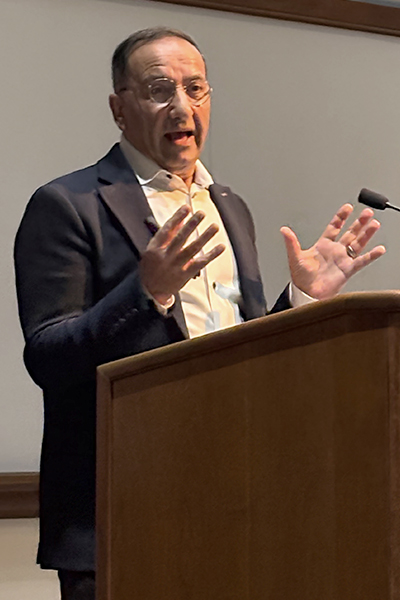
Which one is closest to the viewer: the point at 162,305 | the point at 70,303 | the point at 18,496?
the point at 162,305

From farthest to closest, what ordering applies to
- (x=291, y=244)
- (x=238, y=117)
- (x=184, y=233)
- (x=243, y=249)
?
(x=238, y=117) < (x=243, y=249) < (x=291, y=244) < (x=184, y=233)

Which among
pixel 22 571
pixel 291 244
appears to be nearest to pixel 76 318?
pixel 291 244

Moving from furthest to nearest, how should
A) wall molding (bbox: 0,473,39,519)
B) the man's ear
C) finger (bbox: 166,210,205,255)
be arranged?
1. wall molding (bbox: 0,473,39,519)
2. the man's ear
3. finger (bbox: 166,210,205,255)

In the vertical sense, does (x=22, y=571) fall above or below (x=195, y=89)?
below

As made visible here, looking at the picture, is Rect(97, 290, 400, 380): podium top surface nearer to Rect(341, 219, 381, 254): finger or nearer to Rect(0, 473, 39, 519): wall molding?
Rect(341, 219, 381, 254): finger

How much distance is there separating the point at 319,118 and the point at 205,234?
1.99 meters

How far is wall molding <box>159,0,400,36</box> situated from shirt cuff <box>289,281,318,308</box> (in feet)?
5.42

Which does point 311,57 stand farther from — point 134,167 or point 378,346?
point 378,346

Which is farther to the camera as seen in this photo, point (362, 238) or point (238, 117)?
point (238, 117)

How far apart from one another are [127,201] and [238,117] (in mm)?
1502

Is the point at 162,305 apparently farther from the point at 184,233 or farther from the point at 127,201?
the point at 127,201

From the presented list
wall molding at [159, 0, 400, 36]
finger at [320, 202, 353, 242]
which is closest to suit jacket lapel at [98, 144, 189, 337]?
finger at [320, 202, 353, 242]

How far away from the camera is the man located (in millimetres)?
1337

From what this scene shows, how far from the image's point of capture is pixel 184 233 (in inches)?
48.4
